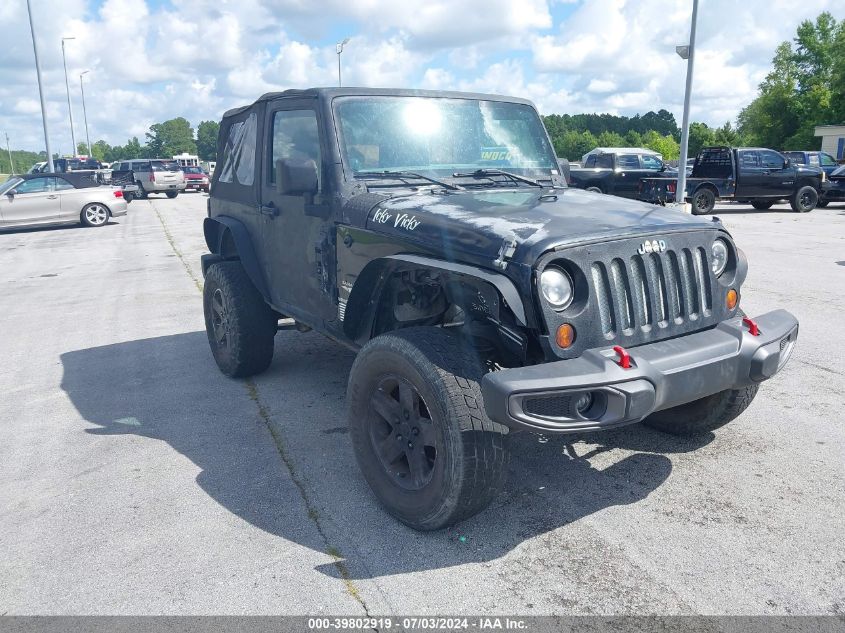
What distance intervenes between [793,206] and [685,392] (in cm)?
1941

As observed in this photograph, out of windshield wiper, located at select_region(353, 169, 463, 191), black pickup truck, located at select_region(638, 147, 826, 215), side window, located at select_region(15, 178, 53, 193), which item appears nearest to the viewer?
windshield wiper, located at select_region(353, 169, 463, 191)

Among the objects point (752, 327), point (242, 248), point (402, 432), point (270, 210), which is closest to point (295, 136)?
→ point (270, 210)

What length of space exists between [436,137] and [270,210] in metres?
1.20

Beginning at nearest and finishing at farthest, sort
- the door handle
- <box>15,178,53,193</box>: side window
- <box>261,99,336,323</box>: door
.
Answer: <box>261,99,336,323</box>: door
the door handle
<box>15,178,53,193</box>: side window

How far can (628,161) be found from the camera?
20422mm

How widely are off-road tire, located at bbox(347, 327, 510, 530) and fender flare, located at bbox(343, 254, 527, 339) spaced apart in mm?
313

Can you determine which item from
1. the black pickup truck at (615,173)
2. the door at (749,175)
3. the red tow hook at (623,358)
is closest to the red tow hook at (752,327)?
the red tow hook at (623,358)

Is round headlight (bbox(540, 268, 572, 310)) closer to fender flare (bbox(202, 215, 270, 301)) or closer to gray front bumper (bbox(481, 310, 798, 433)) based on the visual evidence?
gray front bumper (bbox(481, 310, 798, 433))

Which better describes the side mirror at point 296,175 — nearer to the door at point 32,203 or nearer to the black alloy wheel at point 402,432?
the black alloy wheel at point 402,432

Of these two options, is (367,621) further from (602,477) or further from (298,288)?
(298,288)

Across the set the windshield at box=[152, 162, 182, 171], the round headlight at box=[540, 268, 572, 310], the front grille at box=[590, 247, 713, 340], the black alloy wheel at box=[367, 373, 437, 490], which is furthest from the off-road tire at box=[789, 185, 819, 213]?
the windshield at box=[152, 162, 182, 171]

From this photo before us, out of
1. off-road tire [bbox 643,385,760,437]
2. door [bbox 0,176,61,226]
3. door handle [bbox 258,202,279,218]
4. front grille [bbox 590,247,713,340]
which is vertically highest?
door handle [bbox 258,202,279,218]

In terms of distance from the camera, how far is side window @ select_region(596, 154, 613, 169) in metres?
20.0

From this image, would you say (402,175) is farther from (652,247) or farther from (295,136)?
(652,247)
